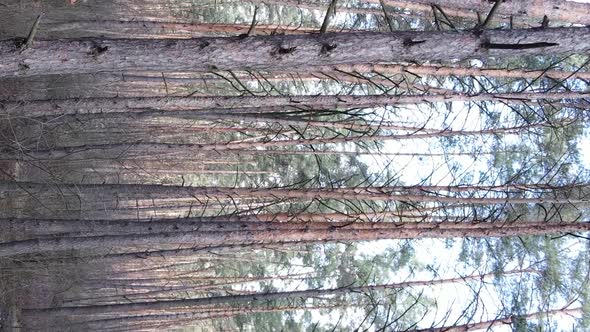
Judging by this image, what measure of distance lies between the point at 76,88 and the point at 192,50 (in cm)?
815

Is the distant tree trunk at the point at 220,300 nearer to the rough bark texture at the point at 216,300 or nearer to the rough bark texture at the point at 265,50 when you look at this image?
the rough bark texture at the point at 216,300

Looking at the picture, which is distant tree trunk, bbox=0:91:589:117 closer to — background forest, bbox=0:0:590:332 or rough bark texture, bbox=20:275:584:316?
background forest, bbox=0:0:590:332

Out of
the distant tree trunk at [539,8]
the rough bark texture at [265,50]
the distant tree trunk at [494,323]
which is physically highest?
the distant tree trunk at [539,8]

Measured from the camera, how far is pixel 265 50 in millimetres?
3723

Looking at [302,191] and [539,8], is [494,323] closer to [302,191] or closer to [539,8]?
[302,191]

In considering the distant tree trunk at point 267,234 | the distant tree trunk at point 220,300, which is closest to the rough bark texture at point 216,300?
the distant tree trunk at point 220,300

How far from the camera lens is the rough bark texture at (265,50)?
142 inches

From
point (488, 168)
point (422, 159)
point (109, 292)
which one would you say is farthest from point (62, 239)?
point (109, 292)

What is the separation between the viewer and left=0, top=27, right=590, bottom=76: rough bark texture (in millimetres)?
3617

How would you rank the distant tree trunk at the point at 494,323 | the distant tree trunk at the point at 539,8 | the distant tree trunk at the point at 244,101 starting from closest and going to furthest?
the distant tree trunk at the point at 539,8, the distant tree trunk at the point at 244,101, the distant tree trunk at the point at 494,323

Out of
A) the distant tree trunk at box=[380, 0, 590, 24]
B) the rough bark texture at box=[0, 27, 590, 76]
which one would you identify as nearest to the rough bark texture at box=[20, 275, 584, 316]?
the distant tree trunk at box=[380, 0, 590, 24]

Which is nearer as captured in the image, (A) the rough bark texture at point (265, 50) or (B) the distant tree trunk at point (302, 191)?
(A) the rough bark texture at point (265, 50)

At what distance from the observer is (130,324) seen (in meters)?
14.4

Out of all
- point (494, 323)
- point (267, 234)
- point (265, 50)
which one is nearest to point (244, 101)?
point (267, 234)
